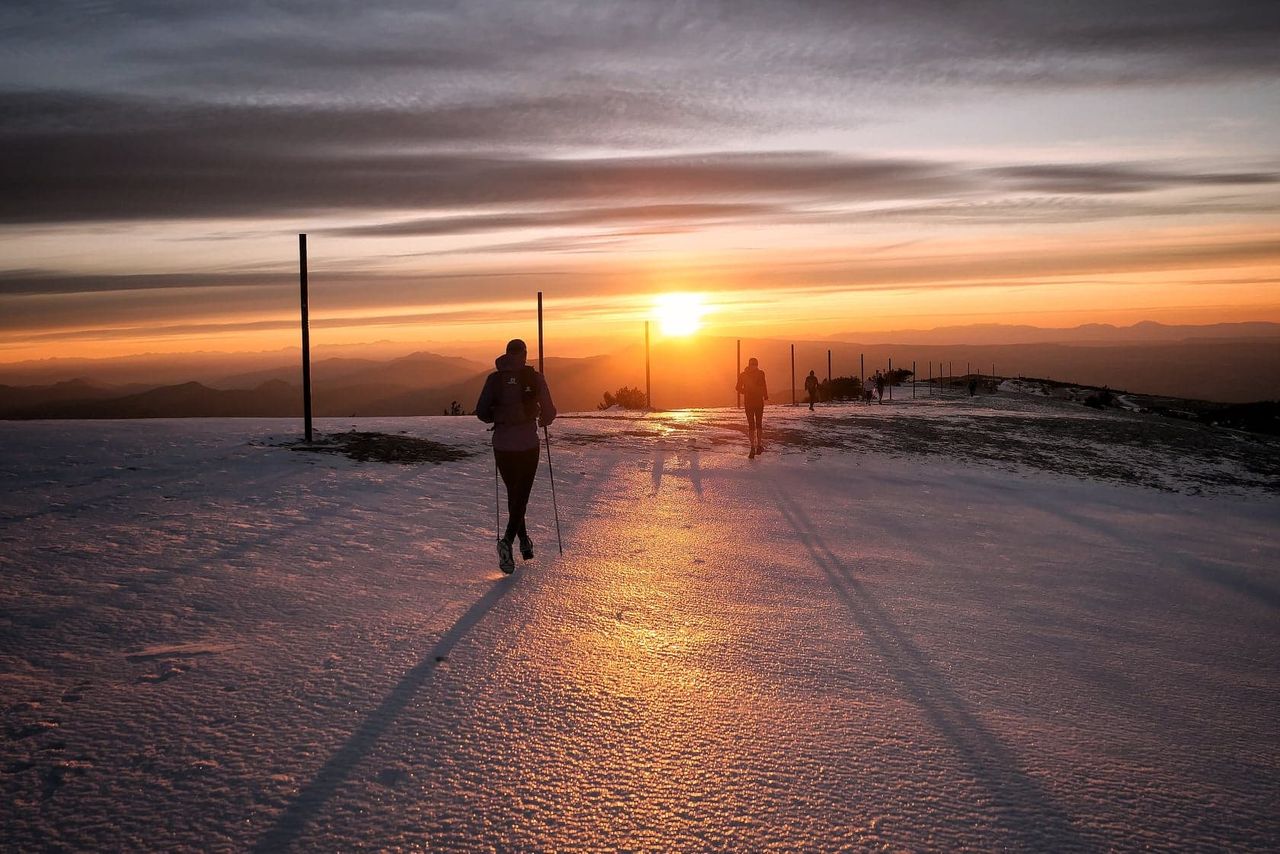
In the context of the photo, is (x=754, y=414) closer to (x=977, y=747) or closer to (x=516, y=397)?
(x=516, y=397)

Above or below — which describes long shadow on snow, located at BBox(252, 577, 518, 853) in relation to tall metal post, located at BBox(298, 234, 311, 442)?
below

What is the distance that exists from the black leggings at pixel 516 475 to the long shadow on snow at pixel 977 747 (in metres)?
3.35

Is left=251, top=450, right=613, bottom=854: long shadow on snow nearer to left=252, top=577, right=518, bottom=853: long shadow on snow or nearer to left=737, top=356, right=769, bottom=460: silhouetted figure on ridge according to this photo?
left=252, top=577, right=518, bottom=853: long shadow on snow

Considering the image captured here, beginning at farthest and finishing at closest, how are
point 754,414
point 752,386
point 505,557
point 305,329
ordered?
point 754,414 < point 752,386 < point 305,329 < point 505,557

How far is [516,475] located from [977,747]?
193 inches

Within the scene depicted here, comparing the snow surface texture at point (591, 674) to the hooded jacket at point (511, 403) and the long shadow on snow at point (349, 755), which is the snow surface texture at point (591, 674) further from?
the hooded jacket at point (511, 403)

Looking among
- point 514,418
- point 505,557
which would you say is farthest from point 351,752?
point 514,418

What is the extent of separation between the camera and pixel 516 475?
8008 mm

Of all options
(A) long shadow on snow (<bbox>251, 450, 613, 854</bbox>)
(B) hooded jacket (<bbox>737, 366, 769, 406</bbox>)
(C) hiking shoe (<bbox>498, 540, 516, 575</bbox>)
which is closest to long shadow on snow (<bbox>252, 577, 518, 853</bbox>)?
(A) long shadow on snow (<bbox>251, 450, 613, 854</bbox>)

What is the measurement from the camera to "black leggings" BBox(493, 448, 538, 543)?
8008 millimetres

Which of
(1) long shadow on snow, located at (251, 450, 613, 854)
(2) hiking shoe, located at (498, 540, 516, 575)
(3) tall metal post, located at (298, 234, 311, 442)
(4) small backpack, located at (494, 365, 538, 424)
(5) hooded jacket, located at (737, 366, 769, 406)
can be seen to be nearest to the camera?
(1) long shadow on snow, located at (251, 450, 613, 854)

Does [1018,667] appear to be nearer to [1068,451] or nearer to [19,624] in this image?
[19,624]

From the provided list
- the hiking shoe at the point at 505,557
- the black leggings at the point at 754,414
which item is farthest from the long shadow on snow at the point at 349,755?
the black leggings at the point at 754,414

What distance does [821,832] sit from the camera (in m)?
3.57
